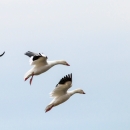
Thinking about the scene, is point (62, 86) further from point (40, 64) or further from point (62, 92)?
point (40, 64)

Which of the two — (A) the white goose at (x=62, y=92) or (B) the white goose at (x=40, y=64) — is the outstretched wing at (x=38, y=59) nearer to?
(B) the white goose at (x=40, y=64)

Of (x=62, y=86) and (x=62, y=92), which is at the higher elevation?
(x=62, y=86)

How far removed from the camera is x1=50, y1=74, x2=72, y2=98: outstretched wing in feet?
128

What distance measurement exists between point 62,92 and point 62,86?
380 millimetres

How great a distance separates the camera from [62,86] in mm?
39469

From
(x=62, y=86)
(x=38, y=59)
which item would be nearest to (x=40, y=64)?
(x=38, y=59)

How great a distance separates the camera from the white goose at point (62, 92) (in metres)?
39.2

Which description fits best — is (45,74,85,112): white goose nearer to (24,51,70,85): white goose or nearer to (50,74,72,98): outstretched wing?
(50,74,72,98): outstretched wing

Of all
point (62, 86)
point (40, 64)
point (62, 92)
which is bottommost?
point (62, 92)

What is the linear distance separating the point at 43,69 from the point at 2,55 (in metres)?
1.86

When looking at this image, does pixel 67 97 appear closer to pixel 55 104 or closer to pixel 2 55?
pixel 55 104

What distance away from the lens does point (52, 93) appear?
131ft

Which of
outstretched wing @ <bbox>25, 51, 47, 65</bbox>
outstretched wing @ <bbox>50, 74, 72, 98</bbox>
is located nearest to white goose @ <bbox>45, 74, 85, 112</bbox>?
outstretched wing @ <bbox>50, 74, 72, 98</bbox>

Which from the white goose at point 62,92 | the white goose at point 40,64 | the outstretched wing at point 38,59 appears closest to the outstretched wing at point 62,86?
the white goose at point 62,92
